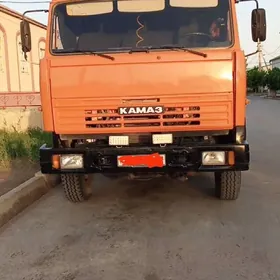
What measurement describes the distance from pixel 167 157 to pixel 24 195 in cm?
234

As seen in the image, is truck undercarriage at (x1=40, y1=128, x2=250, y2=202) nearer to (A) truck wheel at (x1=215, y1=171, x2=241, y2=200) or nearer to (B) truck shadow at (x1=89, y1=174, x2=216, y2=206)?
(A) truck wheel at (x1=215, y1=171, x2=241, y2=200)

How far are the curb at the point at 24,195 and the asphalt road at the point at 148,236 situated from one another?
0.43 feet

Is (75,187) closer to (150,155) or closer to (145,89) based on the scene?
(150,155)

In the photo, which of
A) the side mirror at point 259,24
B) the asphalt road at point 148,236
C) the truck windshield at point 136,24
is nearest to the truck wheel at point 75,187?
the asphalt road at point 148,236

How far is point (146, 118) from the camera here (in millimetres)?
5074

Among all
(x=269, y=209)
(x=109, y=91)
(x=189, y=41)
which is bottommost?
(x=269, y=209)

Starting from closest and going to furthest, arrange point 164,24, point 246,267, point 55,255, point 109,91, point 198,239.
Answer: point 246,267 → point 55,255 → point 198,239 → point 109,91 → point 164,24

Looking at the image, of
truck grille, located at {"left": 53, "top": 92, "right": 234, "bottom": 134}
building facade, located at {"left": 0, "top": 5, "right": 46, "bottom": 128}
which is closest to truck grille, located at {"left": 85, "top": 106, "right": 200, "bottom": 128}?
truck grille, located at {"left": 53, "top": 92, "right": 234, "bottom": 134}

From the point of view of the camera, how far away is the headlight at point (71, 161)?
5.25 meters

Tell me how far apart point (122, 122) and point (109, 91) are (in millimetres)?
384

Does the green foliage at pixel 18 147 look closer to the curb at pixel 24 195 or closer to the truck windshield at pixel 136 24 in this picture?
the curb at pixel 24 195

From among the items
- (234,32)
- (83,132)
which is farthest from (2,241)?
(234,32)

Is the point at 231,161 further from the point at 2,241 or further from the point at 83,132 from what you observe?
the point at 2,241

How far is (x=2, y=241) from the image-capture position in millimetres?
4812
